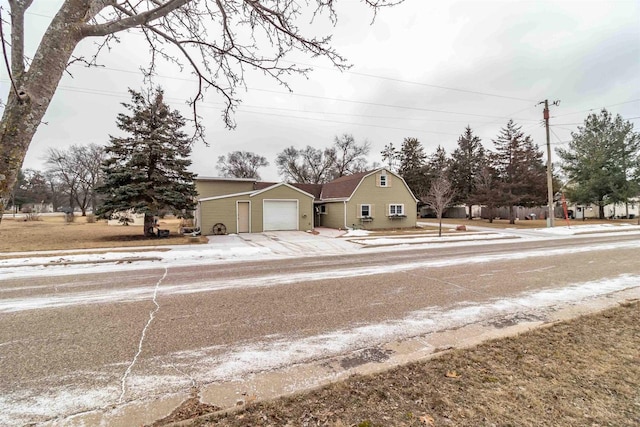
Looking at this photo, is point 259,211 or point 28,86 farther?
point 259,211

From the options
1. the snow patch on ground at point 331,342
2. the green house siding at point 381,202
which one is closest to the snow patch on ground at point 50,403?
the snow patch on ground at point 331,342

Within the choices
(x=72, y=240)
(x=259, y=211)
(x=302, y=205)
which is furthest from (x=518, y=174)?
(x=72, y=240)

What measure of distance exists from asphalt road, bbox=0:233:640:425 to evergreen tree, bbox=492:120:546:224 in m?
22.3

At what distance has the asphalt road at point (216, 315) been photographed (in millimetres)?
2922

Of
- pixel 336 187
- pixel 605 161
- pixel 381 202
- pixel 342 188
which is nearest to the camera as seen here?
pixel 381 202

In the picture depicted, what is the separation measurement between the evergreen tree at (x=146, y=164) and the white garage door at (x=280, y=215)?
5593 mm

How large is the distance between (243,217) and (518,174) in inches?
1040

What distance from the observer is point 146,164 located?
1667cm

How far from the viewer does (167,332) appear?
4.05 m

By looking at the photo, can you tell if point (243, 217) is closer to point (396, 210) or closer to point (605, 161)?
point (396, 210)

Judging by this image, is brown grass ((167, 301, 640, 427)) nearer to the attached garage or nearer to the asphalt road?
the asphalt road

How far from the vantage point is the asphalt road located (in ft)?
9.59

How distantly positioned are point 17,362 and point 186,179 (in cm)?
1551

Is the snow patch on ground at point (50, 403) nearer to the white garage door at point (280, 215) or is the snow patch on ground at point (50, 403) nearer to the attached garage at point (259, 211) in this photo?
the attached garage at point (259, 211)
